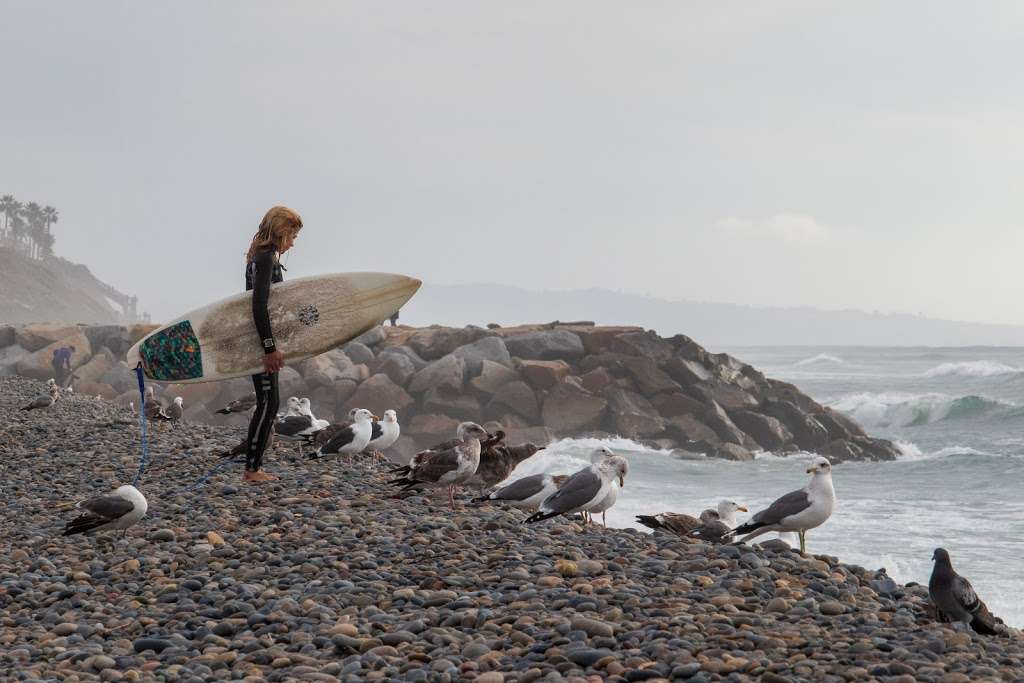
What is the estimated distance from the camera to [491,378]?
30781 mm

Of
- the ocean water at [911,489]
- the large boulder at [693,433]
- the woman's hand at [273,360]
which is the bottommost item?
the ocean water at [911,489]

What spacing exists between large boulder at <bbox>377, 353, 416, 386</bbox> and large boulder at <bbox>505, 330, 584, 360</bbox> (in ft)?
13.3

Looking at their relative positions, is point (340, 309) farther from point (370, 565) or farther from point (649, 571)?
point (649, 571)

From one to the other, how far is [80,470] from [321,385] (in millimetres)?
17692

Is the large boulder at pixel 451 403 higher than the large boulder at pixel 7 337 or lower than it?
lower

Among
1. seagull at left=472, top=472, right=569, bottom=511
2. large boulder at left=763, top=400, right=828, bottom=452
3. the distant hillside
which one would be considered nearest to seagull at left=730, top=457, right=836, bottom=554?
seagull at left=472, top=472, right=569, bottom=511

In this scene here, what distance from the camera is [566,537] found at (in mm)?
9195

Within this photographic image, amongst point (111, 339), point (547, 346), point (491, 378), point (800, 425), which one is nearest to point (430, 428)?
point (491, 378)

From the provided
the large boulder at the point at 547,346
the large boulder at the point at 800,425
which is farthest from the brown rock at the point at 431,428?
the large boulder at the point at 800,425

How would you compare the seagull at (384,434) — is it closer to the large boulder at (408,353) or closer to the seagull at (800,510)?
the seagull at (800,510)

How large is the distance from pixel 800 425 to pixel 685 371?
4.25 m

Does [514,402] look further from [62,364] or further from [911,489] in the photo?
[62,364]

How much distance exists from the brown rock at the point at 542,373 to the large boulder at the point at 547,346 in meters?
2.19

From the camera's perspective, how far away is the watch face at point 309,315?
1228cm
